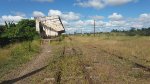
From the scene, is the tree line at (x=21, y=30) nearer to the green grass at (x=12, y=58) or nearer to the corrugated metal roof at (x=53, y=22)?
the corrugated metal roof at (x=53, y=22)

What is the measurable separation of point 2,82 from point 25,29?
47.0 meters

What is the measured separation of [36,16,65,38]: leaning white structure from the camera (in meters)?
67.3

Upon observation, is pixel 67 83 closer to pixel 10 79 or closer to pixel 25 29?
pixel 10 79

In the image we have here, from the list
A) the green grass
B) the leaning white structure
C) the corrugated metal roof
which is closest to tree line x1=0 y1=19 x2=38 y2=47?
the leaning white structure

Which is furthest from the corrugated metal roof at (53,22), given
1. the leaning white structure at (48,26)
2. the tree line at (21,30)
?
the tree line at (21,30)

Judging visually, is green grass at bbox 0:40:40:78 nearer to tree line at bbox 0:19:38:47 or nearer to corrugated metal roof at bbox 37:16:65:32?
tree line at bbox 0:19:38:47

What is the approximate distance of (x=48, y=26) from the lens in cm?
7350

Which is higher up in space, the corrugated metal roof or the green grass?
the corrugated metal roof

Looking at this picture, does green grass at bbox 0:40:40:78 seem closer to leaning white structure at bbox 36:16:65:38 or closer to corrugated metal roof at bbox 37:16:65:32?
leaning white structure at bbox 36:16:65:38

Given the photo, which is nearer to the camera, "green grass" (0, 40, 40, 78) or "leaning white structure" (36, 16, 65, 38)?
"green grass" (0, 40, 40, 78)

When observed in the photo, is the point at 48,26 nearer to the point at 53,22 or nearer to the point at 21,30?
the point at 53,22

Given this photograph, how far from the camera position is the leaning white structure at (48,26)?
221ft

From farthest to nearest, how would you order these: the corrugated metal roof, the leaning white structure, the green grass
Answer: the corrugated metal roof
the leaning white structure
the green grass

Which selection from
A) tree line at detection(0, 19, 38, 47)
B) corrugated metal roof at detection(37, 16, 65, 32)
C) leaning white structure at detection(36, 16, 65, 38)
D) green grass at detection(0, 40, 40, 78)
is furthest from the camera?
corrugated metal roof at detection(37, 16, 65, 32)
